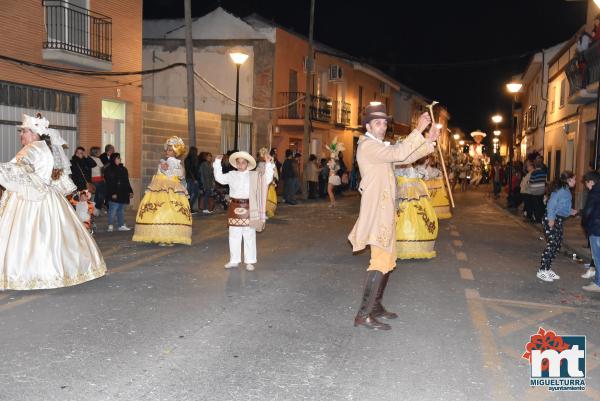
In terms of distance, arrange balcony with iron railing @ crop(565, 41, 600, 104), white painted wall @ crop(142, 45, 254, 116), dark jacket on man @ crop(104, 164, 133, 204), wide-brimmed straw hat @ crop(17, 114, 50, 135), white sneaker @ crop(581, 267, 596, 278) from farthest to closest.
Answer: white painted wall @ crop(142, 45, 254, 116) → balcony with iron railing @ crop(565, 41, 600, 104) → dark jacket on man @ crop(104, 164, 133, 204) → white sneaker @ crop(581, 267, 596, 278) → wide-brimmed straw hat @ crop(17, 114, 50, 135)

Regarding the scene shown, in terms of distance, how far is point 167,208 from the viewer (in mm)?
10977

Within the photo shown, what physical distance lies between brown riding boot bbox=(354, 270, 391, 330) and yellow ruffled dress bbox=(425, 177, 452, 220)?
10200 mm

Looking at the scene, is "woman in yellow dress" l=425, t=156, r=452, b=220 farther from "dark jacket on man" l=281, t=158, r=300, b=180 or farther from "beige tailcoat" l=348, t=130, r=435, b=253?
"beige tailcoat" l=348, t=130, r=435, b=253

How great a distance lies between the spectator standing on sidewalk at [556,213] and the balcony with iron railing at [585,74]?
34.7 feet

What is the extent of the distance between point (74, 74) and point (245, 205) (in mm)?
10170

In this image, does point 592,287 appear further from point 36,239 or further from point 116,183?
point 116,183

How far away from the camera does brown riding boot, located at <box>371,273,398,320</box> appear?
6.06 metres

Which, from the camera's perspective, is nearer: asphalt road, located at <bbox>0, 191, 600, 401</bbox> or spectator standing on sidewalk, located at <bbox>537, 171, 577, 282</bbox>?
asphalt road, located at <bbox>0, 191, 600, 401</bbox>

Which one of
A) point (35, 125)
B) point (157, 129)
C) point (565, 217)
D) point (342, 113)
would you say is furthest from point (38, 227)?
point (342, 113)

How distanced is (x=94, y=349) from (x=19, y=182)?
116 inches

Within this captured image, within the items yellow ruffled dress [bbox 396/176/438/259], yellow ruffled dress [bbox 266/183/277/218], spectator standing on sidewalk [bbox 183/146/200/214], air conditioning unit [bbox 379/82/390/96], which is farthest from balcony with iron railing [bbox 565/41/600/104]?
air conditioning unit [bbox 379/82/390/96]

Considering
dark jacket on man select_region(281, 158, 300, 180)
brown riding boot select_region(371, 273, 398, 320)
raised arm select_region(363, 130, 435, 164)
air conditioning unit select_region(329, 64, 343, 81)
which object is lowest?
brown riding boot select_region(371, 273, 398, 320)

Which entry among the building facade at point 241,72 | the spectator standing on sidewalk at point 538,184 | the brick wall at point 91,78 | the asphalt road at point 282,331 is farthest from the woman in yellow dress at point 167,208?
the building facade at point 241,72

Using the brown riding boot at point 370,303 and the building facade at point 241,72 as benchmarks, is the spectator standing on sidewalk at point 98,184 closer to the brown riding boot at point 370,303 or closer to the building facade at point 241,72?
the brown riding boot at point 370,303
